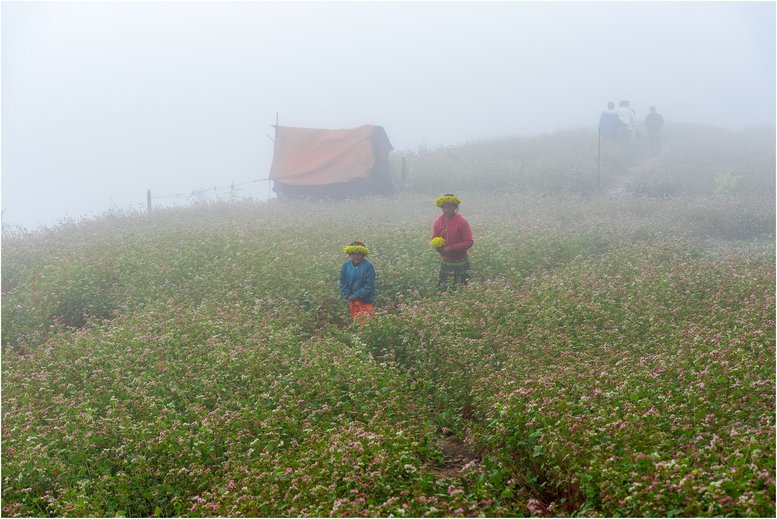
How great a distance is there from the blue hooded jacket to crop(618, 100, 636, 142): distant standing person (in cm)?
2792

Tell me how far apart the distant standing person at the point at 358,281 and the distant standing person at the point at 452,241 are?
1288mm

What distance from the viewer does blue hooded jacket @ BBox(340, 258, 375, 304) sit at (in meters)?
10.4

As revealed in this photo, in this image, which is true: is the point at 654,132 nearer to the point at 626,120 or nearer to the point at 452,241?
the point at 626,120

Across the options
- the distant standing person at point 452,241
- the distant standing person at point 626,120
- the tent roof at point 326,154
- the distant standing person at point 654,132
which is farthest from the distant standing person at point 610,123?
the distant standing person at point 452,241

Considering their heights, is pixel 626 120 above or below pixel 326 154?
above

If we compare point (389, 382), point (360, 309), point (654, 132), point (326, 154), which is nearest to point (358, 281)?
point (360, 309)

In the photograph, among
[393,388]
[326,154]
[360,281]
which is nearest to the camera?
[393,388]

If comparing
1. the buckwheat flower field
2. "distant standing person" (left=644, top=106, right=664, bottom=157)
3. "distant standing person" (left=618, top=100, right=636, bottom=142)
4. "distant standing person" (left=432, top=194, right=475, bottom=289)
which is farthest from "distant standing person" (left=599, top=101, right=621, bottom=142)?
"distant standing person" (left=432, top=194, right=475, bottom=289)

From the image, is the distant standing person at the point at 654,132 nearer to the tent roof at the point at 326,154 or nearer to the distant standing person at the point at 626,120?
the distant standing person at the point at 626,120

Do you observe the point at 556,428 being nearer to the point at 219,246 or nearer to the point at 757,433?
the point at 757,433

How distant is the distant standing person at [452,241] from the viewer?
11305mm

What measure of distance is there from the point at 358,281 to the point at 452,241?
184 cm

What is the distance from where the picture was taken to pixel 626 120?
1432 inches

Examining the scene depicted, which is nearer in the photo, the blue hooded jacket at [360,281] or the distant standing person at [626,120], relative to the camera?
the blue hooded jacket at [360,281]
